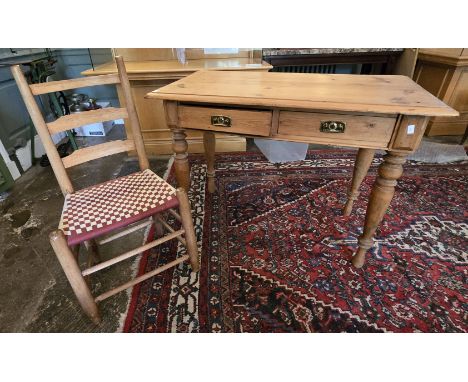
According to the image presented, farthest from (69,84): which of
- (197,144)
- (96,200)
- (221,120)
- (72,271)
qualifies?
(197,144)

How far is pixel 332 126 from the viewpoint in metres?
1.19

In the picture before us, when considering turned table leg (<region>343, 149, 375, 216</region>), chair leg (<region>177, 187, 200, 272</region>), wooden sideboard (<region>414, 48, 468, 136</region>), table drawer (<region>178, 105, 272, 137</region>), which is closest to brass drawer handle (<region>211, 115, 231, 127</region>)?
table drawer (<region>178, 105, 272, 137</region>)

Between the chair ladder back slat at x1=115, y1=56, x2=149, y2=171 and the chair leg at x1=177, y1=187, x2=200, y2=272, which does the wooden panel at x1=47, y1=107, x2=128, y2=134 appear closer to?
the chair ladder back slat at x1=115, y1=56, x2=149, y2=171

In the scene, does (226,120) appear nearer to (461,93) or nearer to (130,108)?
(130,108)

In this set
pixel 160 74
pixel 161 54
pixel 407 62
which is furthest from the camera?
pixel 407 62

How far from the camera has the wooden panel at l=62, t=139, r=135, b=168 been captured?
1.33 meters

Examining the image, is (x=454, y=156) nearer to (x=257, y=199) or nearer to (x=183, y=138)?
(x=257, y=199)

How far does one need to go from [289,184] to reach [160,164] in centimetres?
137

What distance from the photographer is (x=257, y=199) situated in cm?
212

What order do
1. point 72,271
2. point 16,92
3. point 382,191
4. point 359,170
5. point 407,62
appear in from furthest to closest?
point 407,62 → point 16,92 → point 359,170 → point 382,191 → point 72,271

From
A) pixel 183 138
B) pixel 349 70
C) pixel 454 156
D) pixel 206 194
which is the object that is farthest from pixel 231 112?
pixel 349 70

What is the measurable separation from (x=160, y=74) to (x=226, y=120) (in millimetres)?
1490

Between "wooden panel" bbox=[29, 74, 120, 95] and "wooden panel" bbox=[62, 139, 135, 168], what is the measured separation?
30 cm

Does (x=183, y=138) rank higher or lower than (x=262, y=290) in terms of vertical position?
higher
